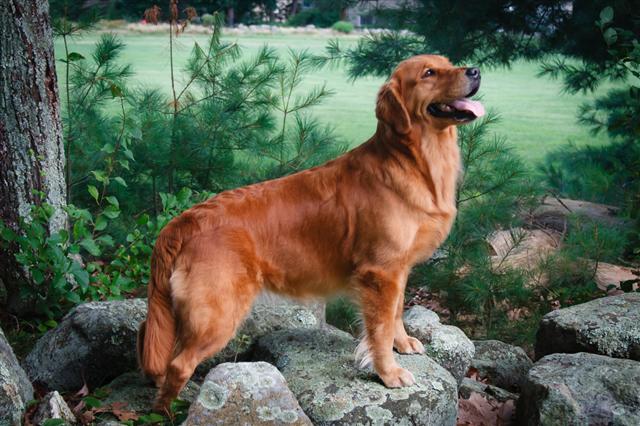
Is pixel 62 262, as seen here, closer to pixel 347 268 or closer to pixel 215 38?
pixel 347 268

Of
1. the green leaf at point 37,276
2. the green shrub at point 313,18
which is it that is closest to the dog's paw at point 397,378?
the green leaf at point 37,276

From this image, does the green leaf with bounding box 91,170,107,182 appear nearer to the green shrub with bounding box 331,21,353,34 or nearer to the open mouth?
the open mouth

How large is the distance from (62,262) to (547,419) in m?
2.50

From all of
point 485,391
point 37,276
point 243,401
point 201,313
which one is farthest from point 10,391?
point 485,391

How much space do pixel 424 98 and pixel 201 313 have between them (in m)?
1.28

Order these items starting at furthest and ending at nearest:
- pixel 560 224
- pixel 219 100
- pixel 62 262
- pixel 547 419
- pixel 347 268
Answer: pixel 560 224 < pixel 219 100 < pixel 62 262 < pixel 347 268 < pixel 547 419

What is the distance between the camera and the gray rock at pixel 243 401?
2.68 metres

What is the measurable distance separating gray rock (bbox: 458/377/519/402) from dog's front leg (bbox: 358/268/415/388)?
65 centimetres

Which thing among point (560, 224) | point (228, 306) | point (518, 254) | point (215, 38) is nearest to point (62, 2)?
point (215, 38)

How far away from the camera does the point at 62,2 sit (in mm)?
5293

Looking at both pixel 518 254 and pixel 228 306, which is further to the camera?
pixel 518 254

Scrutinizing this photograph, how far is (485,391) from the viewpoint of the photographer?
3701mm

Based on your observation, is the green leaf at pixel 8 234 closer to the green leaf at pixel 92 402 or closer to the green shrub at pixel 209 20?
the green leaf at pixel 92 402

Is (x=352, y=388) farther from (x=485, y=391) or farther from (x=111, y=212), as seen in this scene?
(x=111, y=212)
